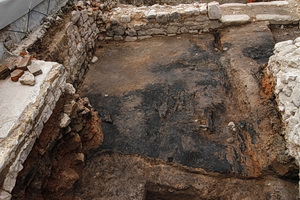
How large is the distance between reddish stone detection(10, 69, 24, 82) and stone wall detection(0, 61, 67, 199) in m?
0.06

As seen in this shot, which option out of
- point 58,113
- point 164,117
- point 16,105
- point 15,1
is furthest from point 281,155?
point 15,1

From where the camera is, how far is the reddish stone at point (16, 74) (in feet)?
9.30

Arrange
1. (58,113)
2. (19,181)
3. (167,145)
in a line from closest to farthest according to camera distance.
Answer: (19,181)
(58,113)
(167,145)

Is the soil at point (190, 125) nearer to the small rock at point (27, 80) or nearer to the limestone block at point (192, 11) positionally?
the limestone block at point (192, 11)

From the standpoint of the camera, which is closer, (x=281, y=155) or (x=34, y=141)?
(x=34, y=141)

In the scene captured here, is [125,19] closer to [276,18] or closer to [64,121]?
[276,18]

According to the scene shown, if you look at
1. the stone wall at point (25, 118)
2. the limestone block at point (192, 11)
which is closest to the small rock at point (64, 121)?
the stone wall at point (25, 118)

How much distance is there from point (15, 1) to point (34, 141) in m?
2.04

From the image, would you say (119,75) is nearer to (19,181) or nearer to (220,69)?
(220,69)

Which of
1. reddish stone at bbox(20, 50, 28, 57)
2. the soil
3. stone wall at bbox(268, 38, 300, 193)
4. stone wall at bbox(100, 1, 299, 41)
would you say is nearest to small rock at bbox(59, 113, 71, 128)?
the soil

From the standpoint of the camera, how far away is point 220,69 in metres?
4.65

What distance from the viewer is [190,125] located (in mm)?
3684

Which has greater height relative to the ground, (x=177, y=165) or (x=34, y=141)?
(x=34, y=141)

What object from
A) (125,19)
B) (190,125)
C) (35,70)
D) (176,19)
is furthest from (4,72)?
(176,19)
